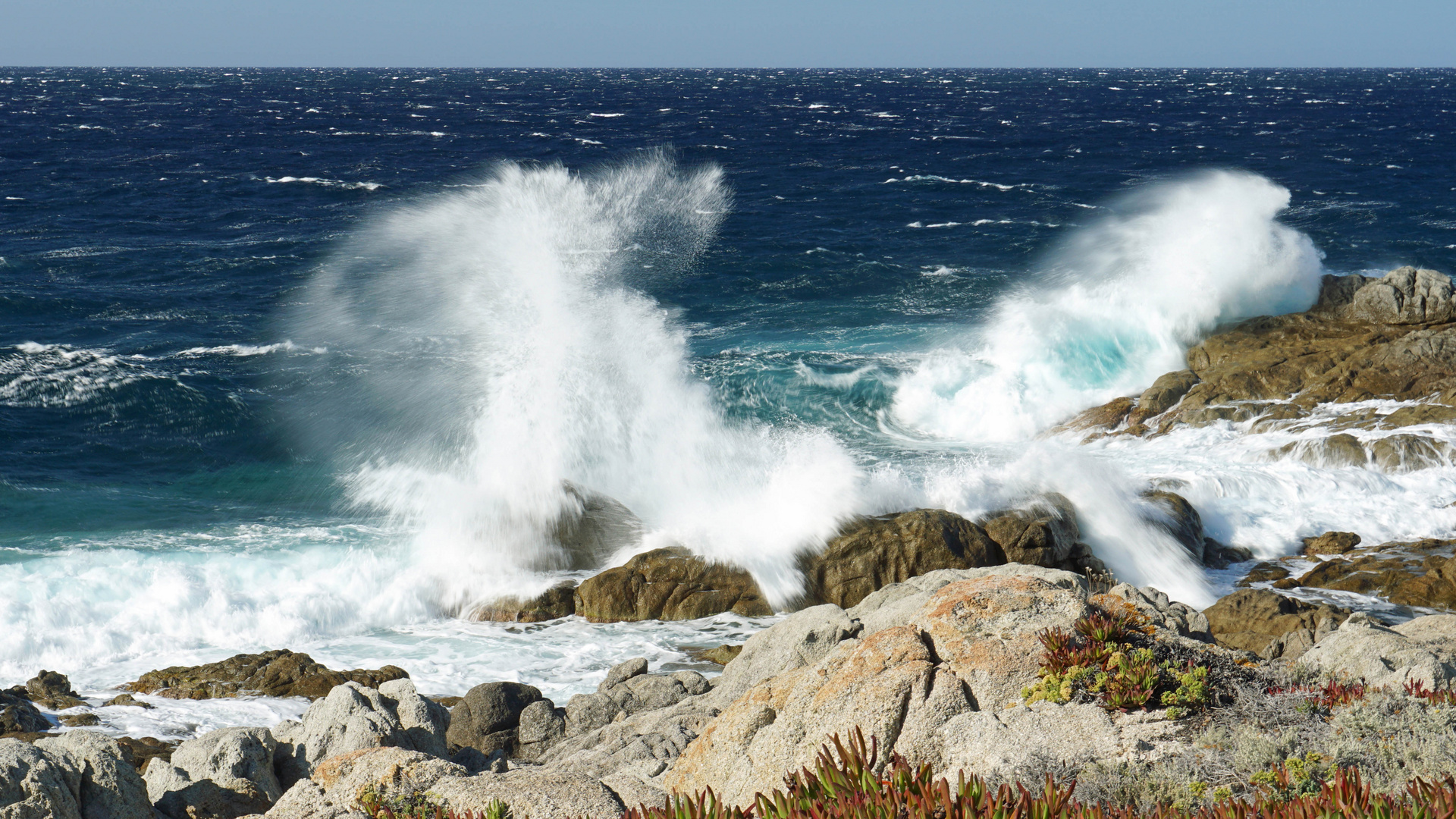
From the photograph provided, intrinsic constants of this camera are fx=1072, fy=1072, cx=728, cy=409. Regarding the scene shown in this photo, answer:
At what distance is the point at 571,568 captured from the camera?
1534 cm

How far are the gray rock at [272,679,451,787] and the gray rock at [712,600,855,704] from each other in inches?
98.6

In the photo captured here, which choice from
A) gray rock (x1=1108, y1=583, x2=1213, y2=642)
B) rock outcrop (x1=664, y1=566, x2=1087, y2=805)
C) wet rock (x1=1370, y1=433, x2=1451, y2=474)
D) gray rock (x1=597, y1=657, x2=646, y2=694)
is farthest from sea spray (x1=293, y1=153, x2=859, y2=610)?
wet rock (x1=1370, y1=433, x2=1451, y2=474)

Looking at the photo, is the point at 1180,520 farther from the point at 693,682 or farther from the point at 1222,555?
the point at 693,682

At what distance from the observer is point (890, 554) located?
14.1 meters

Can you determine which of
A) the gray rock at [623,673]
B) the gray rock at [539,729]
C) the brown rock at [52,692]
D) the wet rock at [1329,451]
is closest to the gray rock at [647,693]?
the gray rock at [623,673]

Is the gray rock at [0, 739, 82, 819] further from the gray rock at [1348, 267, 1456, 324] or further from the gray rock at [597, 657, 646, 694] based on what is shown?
the gray rock at [1348, 267, 1456, 324]

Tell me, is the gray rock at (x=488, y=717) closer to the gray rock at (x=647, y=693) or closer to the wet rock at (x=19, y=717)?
the gray rock at (x=647, y=693)

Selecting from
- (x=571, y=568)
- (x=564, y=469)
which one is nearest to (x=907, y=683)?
(x=571, y=568)

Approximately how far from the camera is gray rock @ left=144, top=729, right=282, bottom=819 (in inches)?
291

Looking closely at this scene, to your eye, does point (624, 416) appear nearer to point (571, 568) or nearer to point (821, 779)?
point (571, 568)

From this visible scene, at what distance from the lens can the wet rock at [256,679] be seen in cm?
1193

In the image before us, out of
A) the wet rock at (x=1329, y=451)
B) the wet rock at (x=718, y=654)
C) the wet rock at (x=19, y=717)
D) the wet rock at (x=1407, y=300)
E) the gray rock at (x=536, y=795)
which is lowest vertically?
the wet rock at (x=718, y=654)

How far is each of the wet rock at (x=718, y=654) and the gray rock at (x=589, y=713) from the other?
223 centimetres

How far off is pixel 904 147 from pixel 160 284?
173 ft
